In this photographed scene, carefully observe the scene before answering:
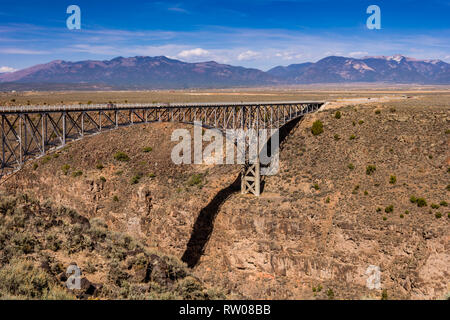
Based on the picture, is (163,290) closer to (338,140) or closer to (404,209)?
(404,209)

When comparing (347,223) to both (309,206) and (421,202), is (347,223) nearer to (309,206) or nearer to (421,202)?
(309,206)

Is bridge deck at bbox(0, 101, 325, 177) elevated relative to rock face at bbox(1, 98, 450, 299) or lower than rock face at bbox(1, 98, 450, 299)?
elevated

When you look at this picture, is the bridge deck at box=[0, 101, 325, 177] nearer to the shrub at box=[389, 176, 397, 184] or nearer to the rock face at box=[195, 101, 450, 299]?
the rock face at box=[195, 101, 450, 299]

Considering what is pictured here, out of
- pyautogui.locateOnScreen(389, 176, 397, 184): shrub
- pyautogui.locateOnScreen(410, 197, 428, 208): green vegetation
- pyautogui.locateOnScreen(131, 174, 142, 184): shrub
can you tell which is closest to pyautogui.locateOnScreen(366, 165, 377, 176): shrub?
pyautogui.locateOnScreen(389, 176, 397, 184): shrub

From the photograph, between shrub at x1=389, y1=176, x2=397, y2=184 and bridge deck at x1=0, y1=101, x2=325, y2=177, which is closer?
bridge deck at x1=0, y1=101, x2=325, y2=177

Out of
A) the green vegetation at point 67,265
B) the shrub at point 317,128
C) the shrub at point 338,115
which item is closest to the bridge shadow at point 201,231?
the shrub at point 317,128

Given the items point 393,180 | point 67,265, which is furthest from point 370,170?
point 67,265

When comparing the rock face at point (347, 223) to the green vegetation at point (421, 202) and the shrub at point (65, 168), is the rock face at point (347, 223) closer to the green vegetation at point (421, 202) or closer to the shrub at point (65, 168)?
the green vegetation at point (421, 202)
